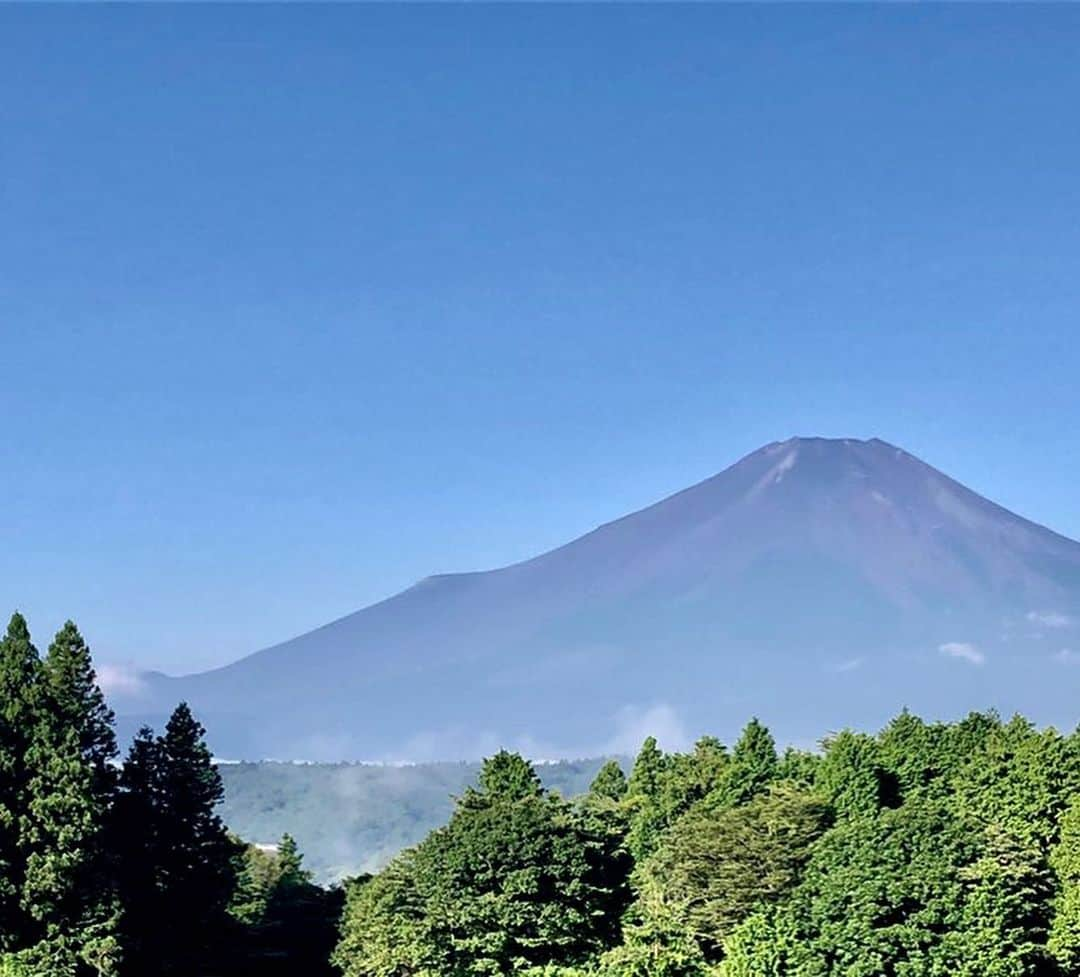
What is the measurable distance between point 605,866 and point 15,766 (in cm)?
1359

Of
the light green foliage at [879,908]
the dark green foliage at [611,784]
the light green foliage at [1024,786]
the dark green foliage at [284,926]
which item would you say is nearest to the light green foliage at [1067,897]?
the light green foliage at [1024,786]

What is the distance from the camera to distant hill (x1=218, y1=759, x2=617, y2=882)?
5472 inches

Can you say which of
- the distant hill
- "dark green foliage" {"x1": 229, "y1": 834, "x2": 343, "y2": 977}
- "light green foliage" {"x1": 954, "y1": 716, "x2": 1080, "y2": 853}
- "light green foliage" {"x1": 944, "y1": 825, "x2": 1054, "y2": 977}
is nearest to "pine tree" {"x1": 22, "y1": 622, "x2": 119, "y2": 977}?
"dark green foliage" {"x1": 229, "y1": 834, "x2": 343, "y2": 977}

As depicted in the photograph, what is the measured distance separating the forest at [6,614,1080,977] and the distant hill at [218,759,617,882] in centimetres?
8550

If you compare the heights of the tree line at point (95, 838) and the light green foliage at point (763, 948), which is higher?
the tree line at point (95, 838)

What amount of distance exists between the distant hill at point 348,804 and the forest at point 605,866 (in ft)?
281

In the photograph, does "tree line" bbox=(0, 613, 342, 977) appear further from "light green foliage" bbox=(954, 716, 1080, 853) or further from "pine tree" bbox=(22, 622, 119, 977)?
"light green foliage" bbox=(954, 716, 1080, 853)

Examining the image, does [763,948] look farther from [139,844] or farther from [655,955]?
[139,844]

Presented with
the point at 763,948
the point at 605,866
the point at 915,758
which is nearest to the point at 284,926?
the point at 605,866

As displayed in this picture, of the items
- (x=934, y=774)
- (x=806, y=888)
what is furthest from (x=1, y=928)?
(x=934, y=774)

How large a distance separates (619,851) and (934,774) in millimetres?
7890

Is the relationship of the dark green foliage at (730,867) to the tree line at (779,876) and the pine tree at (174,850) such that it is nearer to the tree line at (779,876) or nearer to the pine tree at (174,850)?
the tree line at (779,876)

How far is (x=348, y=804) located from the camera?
161625 mm

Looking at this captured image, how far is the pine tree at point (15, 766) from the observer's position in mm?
29734
